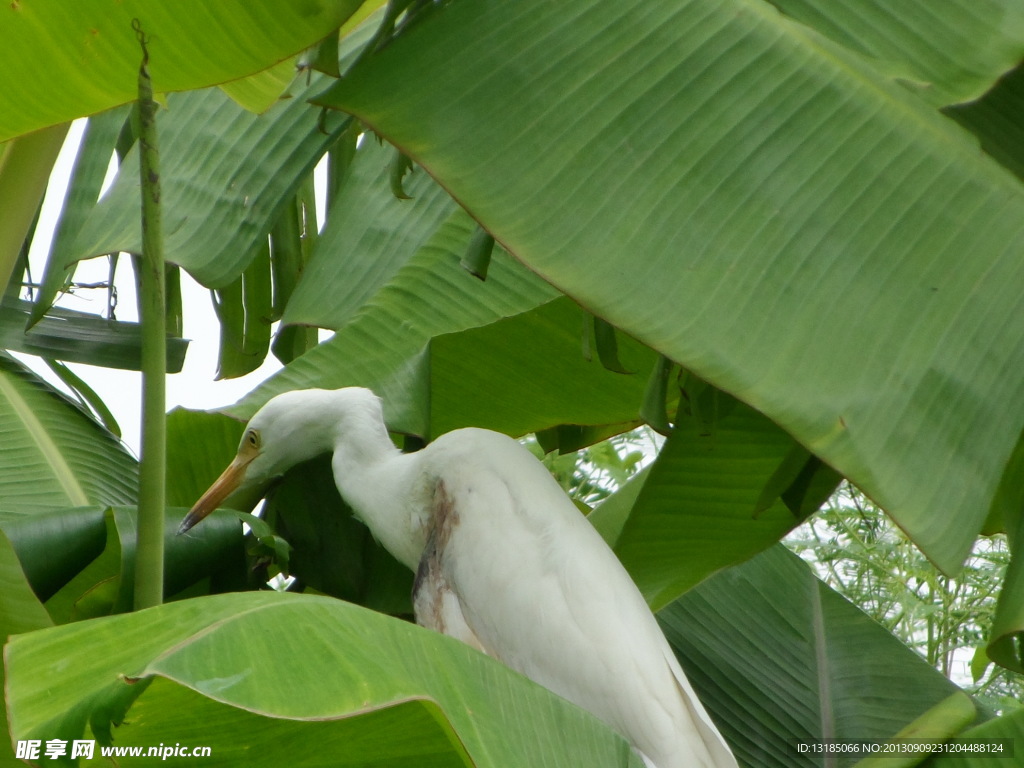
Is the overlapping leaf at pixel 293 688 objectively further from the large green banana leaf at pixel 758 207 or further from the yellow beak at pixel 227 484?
the yellow beak at pixel 227 484

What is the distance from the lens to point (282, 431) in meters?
1.69

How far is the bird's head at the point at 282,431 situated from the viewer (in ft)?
5.44

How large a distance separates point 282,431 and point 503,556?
46 centimetres

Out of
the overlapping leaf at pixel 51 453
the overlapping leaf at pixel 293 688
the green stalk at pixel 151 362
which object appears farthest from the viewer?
the overlapping leaf at pixel 51 453

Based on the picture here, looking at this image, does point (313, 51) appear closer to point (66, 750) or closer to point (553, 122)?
point (553, 122)

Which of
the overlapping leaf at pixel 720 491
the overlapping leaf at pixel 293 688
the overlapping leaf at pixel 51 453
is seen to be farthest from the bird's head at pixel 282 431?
the overlapping leaf at pixel 293 688

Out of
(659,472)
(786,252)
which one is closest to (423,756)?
(786,252)

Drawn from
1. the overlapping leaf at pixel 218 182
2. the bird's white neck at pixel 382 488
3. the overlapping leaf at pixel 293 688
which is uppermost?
the overlapping leaf at pixel 218 182

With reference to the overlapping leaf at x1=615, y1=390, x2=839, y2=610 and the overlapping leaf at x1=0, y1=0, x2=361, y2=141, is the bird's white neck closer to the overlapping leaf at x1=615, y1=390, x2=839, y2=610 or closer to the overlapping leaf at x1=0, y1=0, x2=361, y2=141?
the overlapping leaf at x1=615, y1=390, x2=839, y2=610

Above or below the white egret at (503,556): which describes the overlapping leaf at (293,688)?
below

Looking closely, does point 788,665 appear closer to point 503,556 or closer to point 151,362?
point 503,556

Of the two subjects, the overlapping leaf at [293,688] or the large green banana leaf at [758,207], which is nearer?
the overlapping leaf at [293,688]

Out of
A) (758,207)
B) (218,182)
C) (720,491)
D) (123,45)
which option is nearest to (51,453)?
(218,182)

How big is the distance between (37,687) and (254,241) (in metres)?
0.82
